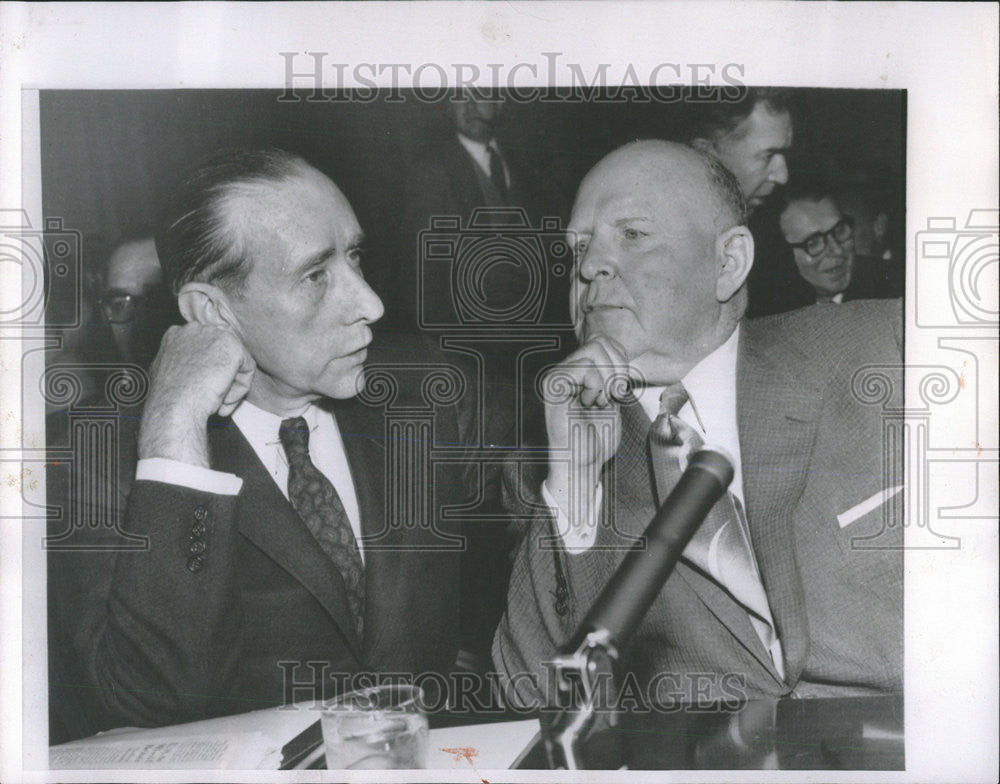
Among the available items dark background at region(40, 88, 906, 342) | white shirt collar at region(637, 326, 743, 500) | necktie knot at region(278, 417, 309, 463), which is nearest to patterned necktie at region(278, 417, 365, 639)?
necktie knot at region(278, 417, 309, 463)

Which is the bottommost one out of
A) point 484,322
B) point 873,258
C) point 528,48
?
point 484,322

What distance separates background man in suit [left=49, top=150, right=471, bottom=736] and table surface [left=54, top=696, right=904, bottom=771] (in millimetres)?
39

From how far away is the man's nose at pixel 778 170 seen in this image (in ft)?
5.83

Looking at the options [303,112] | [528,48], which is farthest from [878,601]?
[303,112]

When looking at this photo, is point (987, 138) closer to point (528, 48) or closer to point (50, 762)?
point (528, 48)

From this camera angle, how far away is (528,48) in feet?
5.84

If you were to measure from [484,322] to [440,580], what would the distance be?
0.49 meters

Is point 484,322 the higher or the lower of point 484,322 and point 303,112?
the lower

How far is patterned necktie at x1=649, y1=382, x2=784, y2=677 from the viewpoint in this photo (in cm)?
176

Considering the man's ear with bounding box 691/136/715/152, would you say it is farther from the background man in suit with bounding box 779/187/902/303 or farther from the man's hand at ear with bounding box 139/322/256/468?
the man's hand at ear with bounding box 139/322/256/468

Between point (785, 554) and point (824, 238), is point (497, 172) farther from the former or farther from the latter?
point (785, 554)

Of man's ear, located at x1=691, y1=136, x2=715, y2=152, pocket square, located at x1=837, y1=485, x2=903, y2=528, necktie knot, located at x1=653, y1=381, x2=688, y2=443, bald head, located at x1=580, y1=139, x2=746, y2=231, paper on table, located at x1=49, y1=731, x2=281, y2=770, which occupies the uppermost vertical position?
man's ear, located at x1=691, y1=136, x2=715, y2=152

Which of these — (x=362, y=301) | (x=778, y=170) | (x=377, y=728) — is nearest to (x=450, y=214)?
(x=362, y=301)

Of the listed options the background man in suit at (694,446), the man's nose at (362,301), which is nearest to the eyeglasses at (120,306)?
the man's nose at (362,301)
